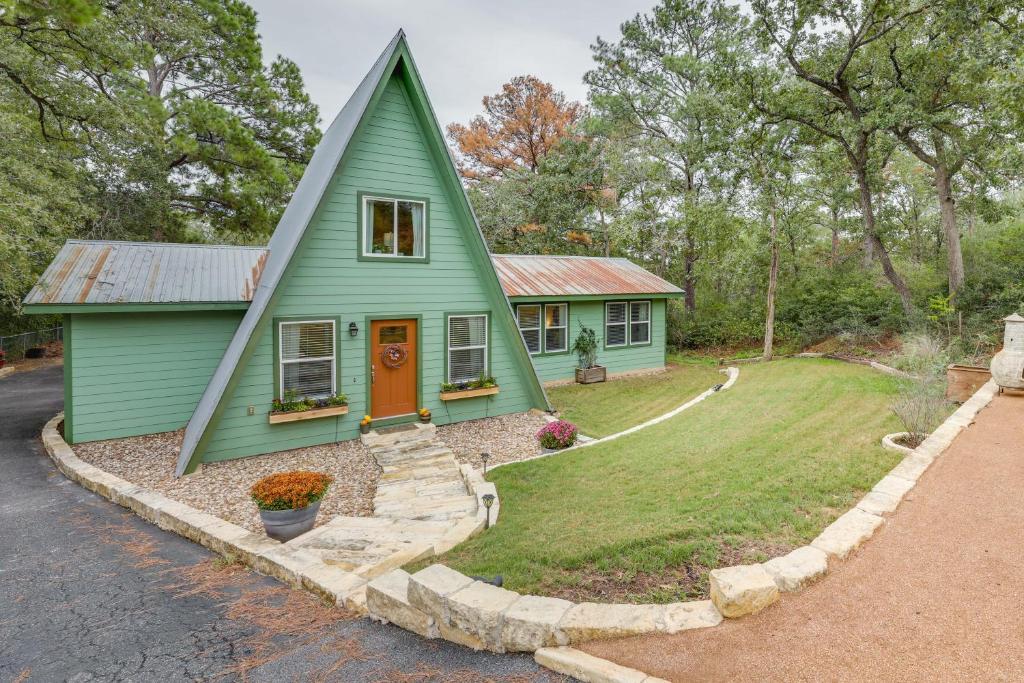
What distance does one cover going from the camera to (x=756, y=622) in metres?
2.73

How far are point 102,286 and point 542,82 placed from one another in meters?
21.8

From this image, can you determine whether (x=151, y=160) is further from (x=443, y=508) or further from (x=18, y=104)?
(x=443, y=508)

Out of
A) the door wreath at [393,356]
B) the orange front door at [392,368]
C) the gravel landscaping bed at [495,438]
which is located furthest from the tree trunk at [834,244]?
the door wreath at [393,356]

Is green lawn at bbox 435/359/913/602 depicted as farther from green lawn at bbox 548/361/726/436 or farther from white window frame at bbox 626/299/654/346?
white window frame at bbox 626/299/654/346

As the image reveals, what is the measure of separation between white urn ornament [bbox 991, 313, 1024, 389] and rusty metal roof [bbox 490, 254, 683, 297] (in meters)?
7.53

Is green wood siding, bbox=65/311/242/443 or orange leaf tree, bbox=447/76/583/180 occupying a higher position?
orange leaf tree, bbox=447/76/583/180

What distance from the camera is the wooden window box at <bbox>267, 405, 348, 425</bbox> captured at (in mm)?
7426

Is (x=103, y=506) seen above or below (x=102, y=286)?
below

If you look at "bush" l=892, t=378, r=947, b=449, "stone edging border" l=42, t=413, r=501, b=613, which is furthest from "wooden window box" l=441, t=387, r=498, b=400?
"bush" l=892, t=378, r=947, b=449

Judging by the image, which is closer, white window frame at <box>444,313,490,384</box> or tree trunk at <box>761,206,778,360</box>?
white window frame at <box>444,313,490,384</box>

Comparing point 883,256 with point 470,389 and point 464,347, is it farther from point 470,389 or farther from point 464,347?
point 470,389

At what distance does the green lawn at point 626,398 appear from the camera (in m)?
9.94

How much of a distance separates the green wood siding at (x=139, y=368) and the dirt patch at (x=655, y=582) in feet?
25.7

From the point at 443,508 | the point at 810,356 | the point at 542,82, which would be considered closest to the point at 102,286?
the point at 443,508
